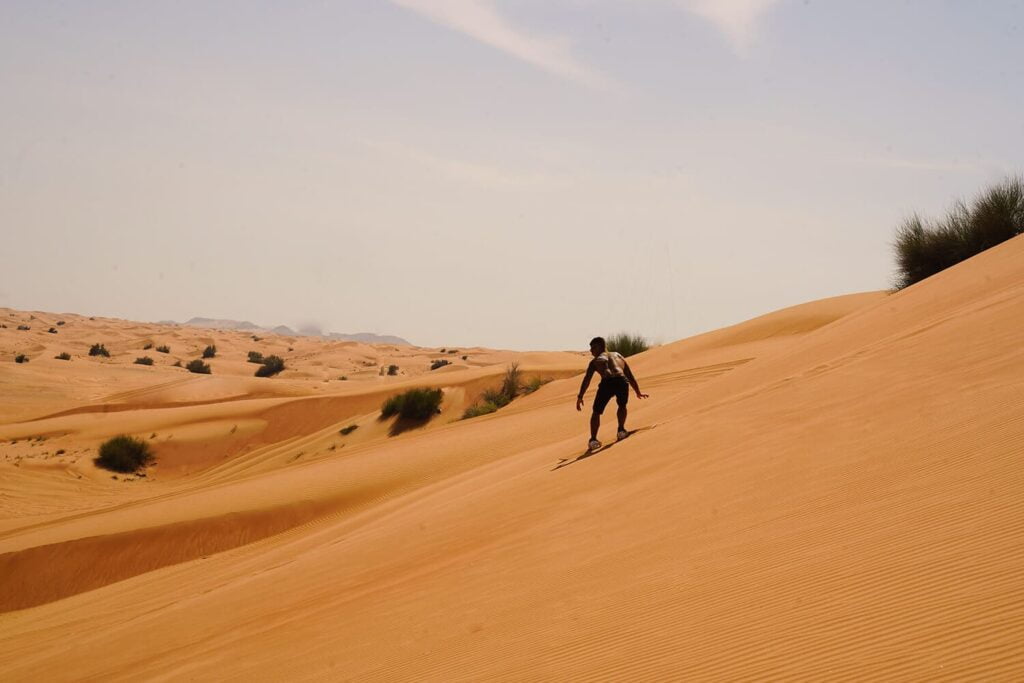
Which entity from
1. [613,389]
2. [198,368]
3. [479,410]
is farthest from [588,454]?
[198,368]

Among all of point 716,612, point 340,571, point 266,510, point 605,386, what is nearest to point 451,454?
point 266,510

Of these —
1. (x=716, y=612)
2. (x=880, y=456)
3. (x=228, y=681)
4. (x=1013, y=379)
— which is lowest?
(x=228, y=681)

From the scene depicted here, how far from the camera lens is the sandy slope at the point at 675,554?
164 inches

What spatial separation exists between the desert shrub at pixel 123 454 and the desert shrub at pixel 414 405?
6.61 metres

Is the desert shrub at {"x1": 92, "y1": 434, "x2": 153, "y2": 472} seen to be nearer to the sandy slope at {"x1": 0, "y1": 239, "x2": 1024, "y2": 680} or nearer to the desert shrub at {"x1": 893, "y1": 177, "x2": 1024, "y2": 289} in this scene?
the sandy slope at {"x1": 0, "y1": 239, "x2": 1024, "y2": 680}

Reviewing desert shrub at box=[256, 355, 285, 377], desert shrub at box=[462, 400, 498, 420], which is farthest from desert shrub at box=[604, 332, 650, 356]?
desert shrub at box=[256, 355, 285, 377]

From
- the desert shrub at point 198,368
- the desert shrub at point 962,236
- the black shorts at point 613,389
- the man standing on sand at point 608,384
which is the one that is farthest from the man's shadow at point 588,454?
the desert shrub at point 198,368

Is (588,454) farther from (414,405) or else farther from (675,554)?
(414,405)

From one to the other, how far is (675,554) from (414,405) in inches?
773

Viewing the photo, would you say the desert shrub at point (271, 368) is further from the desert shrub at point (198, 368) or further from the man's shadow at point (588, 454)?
the man's shadow at point (588, 454)

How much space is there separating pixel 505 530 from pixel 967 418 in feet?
12.4

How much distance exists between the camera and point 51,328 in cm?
6731

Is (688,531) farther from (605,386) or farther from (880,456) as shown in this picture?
(605,386)

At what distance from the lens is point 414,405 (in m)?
25.1
